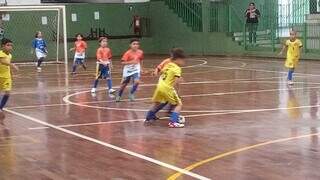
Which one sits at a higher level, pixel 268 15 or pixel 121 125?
pixel 268 15

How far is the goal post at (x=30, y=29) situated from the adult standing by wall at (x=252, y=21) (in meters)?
10.2

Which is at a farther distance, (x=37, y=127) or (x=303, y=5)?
(x=303, y=5)

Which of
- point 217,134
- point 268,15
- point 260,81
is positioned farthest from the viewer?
point 268,15

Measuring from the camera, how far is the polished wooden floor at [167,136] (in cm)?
775

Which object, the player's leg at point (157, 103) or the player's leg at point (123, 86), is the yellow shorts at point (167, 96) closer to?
the player's leg at point (157, 103)

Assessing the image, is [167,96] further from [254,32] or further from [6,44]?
[254,32]

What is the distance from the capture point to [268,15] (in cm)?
3209

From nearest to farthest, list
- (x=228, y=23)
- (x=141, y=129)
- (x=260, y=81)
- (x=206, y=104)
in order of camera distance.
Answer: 1. (x=141, y=129)
2. (x=206, y=104)
3. (x=260, y=81)
4. (x=228, y=23)

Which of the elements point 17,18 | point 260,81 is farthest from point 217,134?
point 17,18

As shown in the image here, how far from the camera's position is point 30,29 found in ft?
116

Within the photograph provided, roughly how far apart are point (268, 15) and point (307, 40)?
3.54 m

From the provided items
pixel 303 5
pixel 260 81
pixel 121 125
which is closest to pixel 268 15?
pixel 303 5

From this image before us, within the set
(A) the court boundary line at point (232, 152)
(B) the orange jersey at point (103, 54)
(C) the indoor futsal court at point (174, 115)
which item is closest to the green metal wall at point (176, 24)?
(C) the indoor futsal court at point (174, 115)

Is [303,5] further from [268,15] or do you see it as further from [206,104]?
[206,104]
